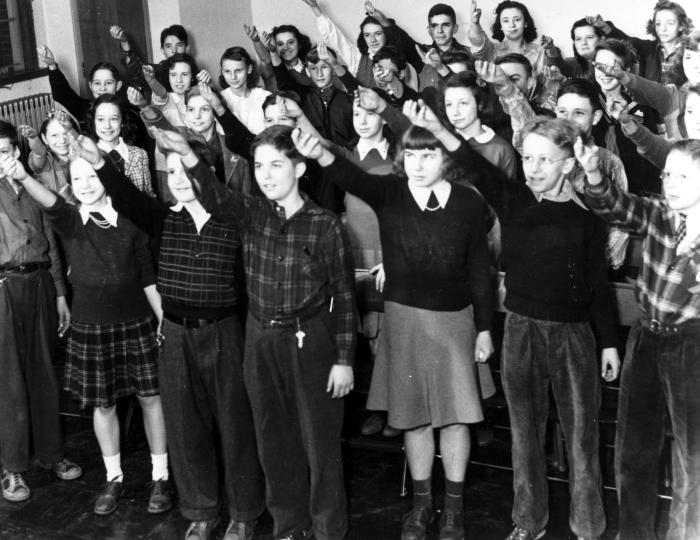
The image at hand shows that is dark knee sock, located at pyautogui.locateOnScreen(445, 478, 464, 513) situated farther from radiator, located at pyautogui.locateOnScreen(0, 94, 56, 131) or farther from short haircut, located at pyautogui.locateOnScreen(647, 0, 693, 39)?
radiator, located at pyautogui.locateOnScreen(0, 94, 56, 131)

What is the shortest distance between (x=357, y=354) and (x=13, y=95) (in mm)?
3226

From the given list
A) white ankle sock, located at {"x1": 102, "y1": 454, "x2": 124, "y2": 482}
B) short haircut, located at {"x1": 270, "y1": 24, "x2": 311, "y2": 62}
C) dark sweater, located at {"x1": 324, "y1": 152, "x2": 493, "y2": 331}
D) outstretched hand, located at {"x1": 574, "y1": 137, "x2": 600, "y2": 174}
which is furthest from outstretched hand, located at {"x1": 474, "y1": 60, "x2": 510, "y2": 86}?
short haircut, located at {"x1": 270, "y1": 24, "x2": 311, "y2": 62}

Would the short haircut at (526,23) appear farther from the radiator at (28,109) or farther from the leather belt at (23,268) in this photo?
the leather belt at (23,268)

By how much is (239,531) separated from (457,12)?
4695 millimetres

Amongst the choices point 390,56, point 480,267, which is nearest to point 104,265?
point 480,267

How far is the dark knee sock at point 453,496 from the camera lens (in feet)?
10.8

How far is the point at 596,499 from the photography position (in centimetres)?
312

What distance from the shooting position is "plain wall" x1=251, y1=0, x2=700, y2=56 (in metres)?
6.43

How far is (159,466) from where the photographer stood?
3703mm

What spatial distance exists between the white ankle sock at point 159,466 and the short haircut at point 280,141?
1.33 m

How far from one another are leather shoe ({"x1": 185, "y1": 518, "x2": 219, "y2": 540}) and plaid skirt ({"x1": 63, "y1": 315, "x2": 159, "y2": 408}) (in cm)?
52

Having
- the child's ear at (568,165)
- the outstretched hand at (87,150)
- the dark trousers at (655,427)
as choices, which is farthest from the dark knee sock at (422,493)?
the outstretched hand at (87,150)

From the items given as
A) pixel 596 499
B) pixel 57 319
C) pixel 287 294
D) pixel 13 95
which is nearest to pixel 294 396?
pixel 287 294

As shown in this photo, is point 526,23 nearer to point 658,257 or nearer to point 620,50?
point 620,50
